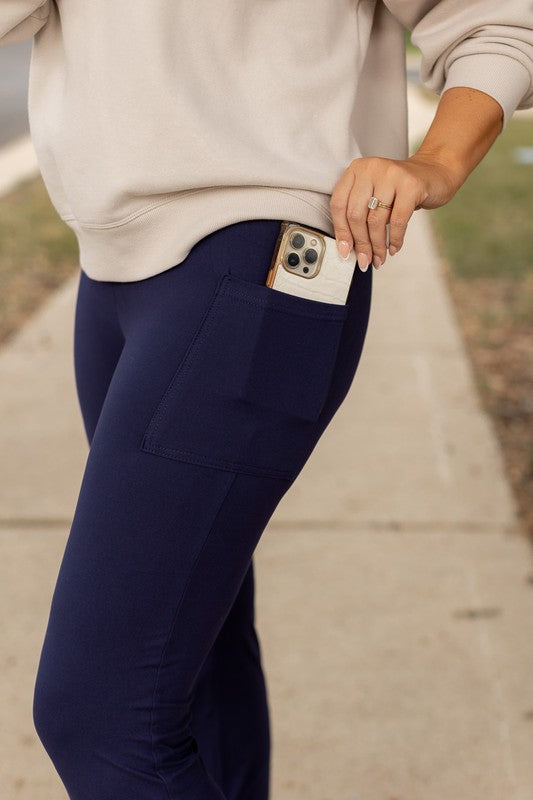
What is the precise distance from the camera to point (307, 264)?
1308 millimetres

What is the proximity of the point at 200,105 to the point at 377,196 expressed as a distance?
24 cm

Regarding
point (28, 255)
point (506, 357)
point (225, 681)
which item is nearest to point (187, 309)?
point (225, 681)

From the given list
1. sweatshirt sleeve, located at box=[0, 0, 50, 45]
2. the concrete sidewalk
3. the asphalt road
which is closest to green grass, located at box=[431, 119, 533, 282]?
the concrete sidewalk

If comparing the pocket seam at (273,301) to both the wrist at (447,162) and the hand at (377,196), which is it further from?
the wrist at (447,162)

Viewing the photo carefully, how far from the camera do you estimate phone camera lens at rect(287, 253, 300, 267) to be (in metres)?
1.30

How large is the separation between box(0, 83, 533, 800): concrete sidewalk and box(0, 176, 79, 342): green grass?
1.06 m

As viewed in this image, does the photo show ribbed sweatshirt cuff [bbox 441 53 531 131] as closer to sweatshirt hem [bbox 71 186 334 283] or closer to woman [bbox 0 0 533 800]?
woman [bbox 0 0 533 800]

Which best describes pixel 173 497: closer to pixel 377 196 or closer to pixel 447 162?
pixel 377 196

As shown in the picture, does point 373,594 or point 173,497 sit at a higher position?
point 173,497

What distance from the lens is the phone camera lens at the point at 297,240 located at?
4.29ft

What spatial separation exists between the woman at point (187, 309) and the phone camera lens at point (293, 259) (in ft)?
0.09

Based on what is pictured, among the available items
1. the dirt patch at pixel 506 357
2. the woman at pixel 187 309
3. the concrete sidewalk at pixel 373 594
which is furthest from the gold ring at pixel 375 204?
the dirt patch at pixel 506 357

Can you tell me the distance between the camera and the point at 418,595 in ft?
9.86

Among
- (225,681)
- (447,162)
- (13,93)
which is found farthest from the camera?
(13,93)
